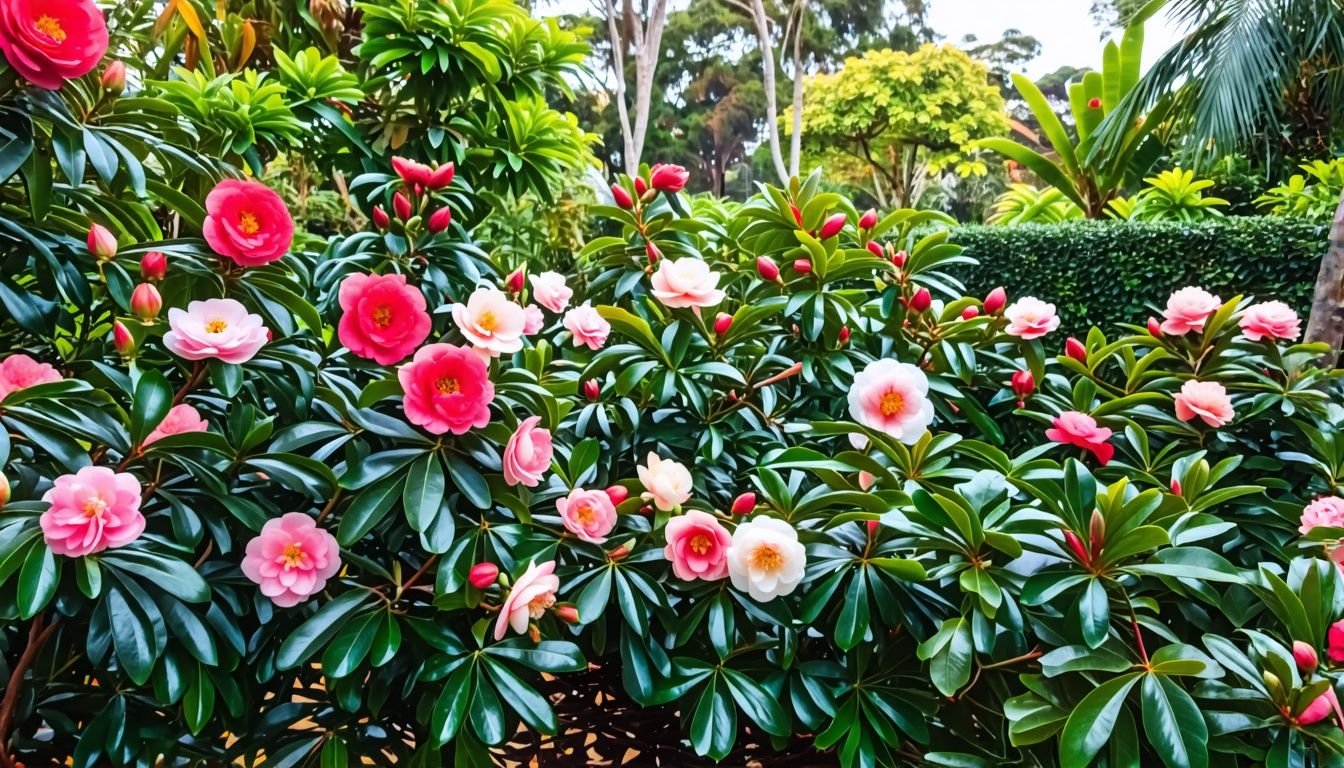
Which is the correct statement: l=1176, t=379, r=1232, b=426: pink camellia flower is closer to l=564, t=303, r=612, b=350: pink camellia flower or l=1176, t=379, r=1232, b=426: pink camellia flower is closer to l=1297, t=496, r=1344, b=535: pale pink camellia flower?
l=1297, t=496, r=1344, b=535: pale pink camellia flower

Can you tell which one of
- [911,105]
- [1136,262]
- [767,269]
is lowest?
[1136,262]

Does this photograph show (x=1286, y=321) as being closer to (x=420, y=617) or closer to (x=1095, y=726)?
(x=1095, y=726)

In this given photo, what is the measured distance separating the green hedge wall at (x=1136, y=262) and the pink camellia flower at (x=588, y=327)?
3.37 meters

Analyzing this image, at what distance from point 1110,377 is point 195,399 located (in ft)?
4.95

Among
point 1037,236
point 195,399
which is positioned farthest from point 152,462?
point 1037,236

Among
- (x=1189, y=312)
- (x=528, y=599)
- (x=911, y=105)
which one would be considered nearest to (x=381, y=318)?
(x=528, y=599)

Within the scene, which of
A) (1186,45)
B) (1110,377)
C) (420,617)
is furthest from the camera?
(1186,45)

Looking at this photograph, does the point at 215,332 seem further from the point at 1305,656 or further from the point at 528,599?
the point at 1305,656

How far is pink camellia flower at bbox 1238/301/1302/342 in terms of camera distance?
1.16 m

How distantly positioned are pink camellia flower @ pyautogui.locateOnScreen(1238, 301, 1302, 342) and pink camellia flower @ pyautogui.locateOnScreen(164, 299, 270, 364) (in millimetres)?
1417

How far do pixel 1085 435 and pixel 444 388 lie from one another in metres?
0.84

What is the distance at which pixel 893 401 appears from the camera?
0.88m

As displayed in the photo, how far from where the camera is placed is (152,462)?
77 cm

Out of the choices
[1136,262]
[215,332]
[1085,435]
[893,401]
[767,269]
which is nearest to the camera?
[215,332]
